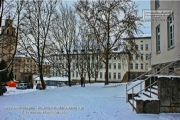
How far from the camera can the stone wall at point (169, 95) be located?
9508 millimetres

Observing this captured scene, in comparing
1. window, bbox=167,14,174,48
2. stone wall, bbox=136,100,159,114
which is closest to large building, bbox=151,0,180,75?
window, bbox=167,14,174,48

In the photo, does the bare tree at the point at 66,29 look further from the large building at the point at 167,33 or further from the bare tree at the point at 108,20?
the large building at the point at 167,33

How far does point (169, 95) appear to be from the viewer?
952cm

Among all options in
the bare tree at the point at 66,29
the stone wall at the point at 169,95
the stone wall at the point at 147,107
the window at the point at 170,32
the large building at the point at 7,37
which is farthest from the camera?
the bare tree at the point at 66,29

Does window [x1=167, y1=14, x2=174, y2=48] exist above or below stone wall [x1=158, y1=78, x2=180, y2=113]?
above

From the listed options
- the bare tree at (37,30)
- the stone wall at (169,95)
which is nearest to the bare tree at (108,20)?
the bare tree at (37,30)

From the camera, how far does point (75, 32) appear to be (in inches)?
1399

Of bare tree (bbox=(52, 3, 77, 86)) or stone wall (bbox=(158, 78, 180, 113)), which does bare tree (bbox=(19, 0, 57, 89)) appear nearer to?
bare tree (bbox=(52, 3, 77, 86))

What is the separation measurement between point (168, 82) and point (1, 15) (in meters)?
15.6

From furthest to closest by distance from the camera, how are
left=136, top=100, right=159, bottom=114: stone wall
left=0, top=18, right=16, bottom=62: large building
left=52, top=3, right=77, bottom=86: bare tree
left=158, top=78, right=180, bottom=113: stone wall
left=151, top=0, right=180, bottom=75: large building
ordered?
left=52, top=3, right=77, bottom=86: bare tree, left=0, top=18, right=16, bottom=62: large building, left=151, top=0, right=180, bottom=75: large building, left=158, top=78, right=180, bottom=113: stone wall, left=136, top=100, right=159, bottom=114: stone wall

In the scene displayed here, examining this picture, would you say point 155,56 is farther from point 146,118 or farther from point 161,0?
point 146,118

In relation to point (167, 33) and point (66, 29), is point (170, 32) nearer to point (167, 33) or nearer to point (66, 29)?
point (167, 33)

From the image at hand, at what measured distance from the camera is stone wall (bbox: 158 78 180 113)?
951 cm

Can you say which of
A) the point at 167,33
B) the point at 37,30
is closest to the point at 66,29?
the point at 37,30
